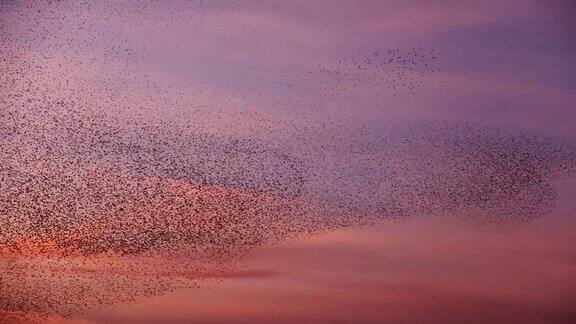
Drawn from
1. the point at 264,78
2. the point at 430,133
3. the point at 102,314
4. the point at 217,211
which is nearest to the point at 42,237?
the point at 102,314

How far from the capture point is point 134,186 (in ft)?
18.7

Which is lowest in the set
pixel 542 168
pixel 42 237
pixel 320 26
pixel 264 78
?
pixel 42 237

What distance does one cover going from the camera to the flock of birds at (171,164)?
5578 mm

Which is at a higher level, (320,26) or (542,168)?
(320,26)

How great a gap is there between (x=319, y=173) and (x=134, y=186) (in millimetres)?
1231

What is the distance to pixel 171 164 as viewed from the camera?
5742mm

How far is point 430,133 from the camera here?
6.02m

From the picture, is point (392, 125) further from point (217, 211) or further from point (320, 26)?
point (217, 211)

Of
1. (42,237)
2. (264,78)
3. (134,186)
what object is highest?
(264,78)

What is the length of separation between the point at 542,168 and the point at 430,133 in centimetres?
86

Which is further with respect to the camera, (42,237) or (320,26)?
(320,26)

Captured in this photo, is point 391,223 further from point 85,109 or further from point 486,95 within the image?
point 85,109

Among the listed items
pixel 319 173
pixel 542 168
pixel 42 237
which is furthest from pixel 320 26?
pixel 42 237

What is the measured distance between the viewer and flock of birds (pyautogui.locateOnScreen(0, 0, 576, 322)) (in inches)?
220
